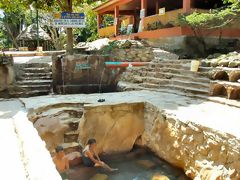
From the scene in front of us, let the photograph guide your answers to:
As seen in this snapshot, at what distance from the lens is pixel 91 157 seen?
630 cm

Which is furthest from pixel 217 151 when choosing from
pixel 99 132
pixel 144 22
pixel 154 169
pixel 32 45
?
pixel 32 45

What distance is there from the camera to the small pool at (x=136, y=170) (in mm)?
6148

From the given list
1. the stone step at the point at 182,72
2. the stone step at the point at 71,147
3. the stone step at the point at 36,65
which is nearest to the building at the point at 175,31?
the stone step at the point at 182,72

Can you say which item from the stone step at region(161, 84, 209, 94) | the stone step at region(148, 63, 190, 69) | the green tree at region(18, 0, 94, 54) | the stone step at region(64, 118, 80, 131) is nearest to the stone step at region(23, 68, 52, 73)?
the green tree at region(18, 0, 94, 54)

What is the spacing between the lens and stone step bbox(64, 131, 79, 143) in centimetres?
688

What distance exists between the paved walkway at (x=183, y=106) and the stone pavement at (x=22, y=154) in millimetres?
2005

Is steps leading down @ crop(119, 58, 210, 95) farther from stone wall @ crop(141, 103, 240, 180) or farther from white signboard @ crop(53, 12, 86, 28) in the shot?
white signboard @ crop(53, 12, 86, 28)

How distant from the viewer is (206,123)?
197 inches

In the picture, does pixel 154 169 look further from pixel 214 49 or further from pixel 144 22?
pixel 144 22

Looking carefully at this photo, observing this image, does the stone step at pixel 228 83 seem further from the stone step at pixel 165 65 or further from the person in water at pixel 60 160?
the person in water at pixel 60 160

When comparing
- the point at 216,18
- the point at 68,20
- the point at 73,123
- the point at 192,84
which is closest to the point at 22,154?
the point at 73,123

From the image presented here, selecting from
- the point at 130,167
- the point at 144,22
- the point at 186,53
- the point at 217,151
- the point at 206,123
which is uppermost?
the point at 144,22

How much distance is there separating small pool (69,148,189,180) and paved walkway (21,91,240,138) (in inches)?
52.1

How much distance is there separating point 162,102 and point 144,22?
10.8 metres
